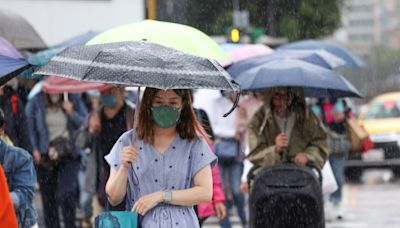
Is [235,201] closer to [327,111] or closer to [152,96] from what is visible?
[327,111]

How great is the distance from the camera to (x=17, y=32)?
391 inches

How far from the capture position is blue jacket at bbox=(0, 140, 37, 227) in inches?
272

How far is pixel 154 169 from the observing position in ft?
20.8

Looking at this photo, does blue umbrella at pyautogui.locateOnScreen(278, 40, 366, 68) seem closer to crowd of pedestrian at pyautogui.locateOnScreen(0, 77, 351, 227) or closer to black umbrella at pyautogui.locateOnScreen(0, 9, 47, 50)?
crowd of pedestrian at pyautogui.locateOnScreen(0, 77, 351, 227)

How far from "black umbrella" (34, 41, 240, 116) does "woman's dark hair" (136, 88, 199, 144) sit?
0.90 feet

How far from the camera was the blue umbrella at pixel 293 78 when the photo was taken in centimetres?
914

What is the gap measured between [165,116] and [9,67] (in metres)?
1.16

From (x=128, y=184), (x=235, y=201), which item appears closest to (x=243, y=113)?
(x=235, y=201)

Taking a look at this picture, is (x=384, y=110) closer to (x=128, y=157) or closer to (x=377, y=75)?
(x=128, y=157)

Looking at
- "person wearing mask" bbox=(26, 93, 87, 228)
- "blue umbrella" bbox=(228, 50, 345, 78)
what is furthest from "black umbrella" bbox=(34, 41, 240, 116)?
"person wearing mask" bbox=(26, 93, 87, 228)

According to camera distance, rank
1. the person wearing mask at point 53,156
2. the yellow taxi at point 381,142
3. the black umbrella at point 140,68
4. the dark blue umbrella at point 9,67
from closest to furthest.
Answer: the black umbrella at point 140,68 < the dark blue umbrella at point 9,67 < the person wearing mask at point 53,156 < the yellow taxi at point 381,142

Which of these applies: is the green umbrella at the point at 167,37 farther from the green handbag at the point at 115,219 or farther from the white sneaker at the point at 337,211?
the white sneaker at the point at 337,211

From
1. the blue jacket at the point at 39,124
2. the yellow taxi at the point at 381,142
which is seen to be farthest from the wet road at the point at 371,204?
the blue jacket at the point at 39,124

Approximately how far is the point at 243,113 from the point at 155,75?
7088 mm
